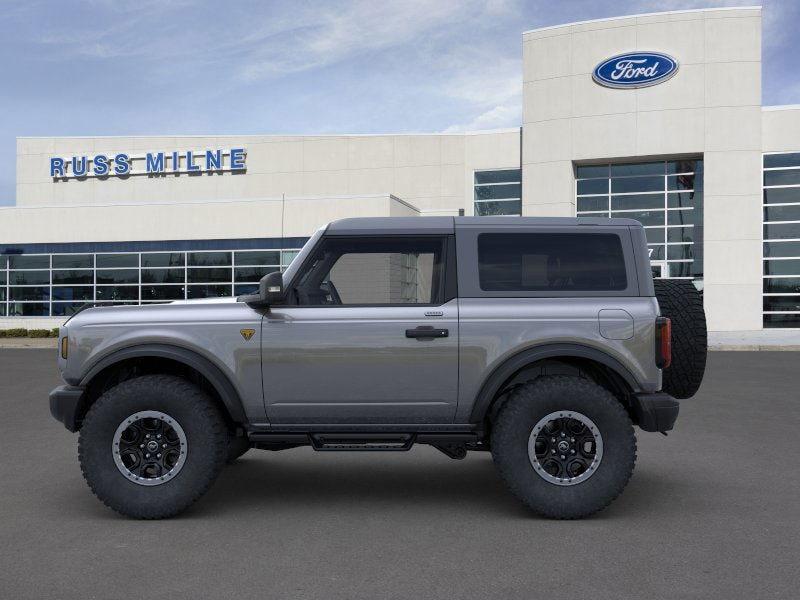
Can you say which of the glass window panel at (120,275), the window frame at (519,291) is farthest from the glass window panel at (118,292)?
the window frame at (519,291)

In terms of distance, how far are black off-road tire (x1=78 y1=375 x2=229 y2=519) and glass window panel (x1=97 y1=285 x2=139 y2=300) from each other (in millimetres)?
33581

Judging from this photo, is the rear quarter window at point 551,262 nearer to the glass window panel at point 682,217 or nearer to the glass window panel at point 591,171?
the glass window panel at point 682,217

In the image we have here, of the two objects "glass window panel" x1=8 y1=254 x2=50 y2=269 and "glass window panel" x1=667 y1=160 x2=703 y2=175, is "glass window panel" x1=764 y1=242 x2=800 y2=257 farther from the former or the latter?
"glass window panel" x1=8 y1=254 x2=50 y2=269

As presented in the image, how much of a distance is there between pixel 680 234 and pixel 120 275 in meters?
24.5

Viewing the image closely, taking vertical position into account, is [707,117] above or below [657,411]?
above

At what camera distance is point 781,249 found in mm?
34094

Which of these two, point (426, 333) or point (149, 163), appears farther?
point (149, 163)

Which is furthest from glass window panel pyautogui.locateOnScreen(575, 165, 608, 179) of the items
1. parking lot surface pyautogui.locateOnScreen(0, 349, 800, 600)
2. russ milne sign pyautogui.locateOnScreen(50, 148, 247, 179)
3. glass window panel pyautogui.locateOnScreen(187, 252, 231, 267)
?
parking lot surface pyautogui.locateOnScreen(0, 349, 800, 600)

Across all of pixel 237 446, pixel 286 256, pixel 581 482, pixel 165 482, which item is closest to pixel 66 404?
pixel 165 482

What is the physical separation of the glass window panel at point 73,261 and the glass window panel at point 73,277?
0.27 meters

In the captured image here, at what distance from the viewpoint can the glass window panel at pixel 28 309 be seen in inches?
1517

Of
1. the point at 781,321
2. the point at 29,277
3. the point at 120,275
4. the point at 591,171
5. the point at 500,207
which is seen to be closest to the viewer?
the point at 781,321

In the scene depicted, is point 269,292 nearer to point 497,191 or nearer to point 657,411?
point 657,411

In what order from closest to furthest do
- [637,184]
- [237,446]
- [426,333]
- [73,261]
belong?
[426,333] < [237,446] < [637,184] < [73,261]
